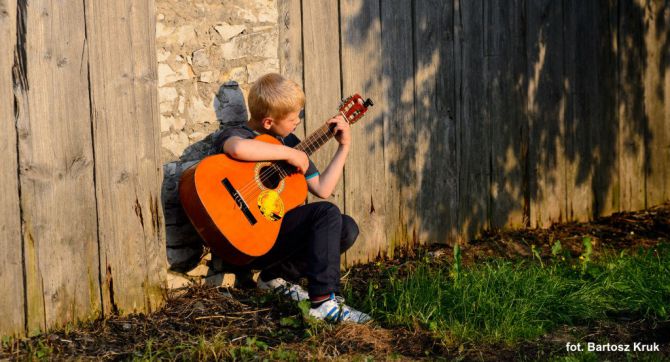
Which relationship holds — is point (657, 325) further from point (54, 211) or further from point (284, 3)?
point (54, 211)

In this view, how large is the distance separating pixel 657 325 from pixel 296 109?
6.74ft

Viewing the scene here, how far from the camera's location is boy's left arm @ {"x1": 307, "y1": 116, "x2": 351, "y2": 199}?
4.53 m

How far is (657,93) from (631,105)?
44 cm

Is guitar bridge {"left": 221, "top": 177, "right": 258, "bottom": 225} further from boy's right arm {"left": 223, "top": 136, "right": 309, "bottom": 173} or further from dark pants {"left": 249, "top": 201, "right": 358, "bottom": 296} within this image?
dark pants {"left": 249, "top": 201, "right": 358, "bottom": 296}

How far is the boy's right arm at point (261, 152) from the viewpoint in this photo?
13.7 ft

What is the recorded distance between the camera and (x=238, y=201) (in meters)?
4.16

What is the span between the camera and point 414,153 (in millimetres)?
5570

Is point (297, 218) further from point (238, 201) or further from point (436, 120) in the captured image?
point (436, 120)

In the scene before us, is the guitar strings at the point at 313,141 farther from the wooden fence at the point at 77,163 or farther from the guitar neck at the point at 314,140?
the wooden fence at the point at 77,163

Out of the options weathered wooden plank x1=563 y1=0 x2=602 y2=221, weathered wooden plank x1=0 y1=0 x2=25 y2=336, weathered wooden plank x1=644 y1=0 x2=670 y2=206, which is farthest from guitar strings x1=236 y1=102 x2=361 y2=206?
weathered wooden plank x1=644 y1=0 x2=670 y2=206

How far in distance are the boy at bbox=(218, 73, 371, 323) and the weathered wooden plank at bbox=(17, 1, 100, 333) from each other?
2.38 ft

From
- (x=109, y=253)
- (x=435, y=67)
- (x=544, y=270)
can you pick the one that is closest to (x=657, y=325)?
(x=544, y=270)

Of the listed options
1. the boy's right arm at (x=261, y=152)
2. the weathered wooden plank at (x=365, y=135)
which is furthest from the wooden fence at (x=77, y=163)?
the weathered wooden plank at (x=365, y=135)

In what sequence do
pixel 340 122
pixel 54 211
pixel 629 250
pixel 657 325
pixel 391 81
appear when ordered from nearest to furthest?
1. pixel 54 211
2. pixel 657 325
3. pixel 340 122
4. pixel 391 81
5. pixel 629 250
